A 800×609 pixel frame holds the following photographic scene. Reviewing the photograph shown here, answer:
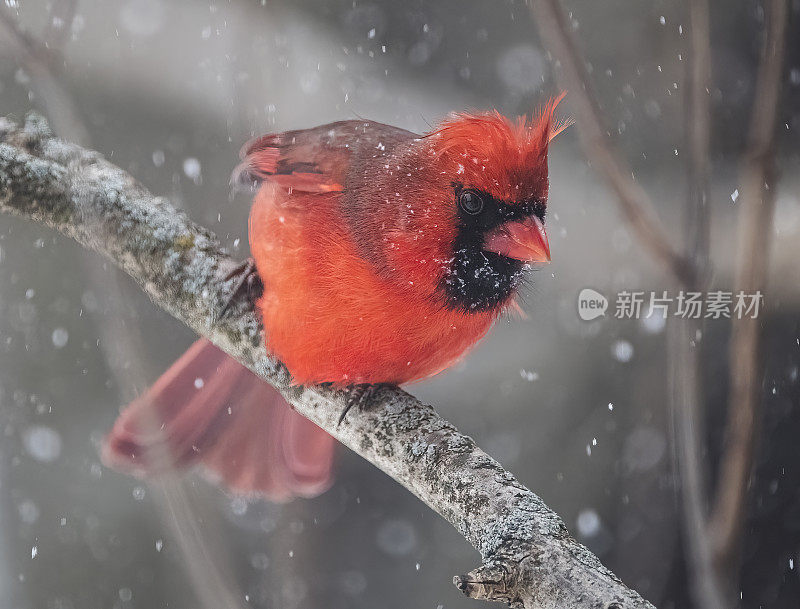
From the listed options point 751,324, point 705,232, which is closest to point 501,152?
point 705,232

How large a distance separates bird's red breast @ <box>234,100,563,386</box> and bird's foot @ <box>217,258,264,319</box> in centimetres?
4

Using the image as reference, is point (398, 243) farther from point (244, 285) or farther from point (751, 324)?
point (751, 324)

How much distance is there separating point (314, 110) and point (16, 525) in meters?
1.61

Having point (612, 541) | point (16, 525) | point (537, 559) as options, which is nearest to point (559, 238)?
point (612, 541)

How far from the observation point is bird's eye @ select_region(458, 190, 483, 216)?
1229 mm

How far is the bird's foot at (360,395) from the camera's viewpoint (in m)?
1.37

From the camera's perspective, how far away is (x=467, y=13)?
233 centimetres

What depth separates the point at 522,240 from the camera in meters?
1.21

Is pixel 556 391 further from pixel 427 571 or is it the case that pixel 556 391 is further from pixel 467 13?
pixel 467 13

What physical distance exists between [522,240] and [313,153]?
0.49 metres

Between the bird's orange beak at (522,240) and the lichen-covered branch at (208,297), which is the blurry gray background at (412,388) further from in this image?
the bird's orange beak at (522,240)

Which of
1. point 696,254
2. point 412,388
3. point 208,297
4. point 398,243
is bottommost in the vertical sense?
point 412,388

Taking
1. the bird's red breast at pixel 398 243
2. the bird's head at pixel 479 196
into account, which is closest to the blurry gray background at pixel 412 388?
the bird's red breast at pixel 398 243

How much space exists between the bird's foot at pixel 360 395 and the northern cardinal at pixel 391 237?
→ 11 millimetres
